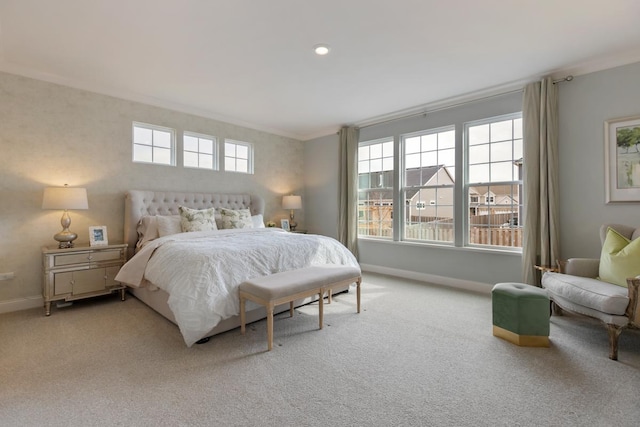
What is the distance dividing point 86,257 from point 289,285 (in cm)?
253

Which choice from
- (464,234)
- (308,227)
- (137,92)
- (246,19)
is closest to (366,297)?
(464,234)

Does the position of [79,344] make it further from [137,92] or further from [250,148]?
[250,148]

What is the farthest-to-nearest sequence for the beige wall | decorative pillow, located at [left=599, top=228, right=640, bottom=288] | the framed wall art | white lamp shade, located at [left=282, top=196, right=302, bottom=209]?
white lamp shade, located at [left=282, top=196, right=302, bottom=209] < the beige wall < the framed wall art < decorative pillow, located at [left=599, top=228, right=640, bottom=288]

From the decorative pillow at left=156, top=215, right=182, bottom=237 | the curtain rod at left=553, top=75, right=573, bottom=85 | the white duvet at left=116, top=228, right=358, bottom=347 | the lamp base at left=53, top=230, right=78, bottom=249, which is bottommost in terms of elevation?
the white duvet at left=116, top=228, right=358, bottom=347

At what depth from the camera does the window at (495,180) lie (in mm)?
3816

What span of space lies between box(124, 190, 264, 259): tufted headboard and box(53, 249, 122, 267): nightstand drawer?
0.31 metres

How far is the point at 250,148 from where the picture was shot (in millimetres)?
5457

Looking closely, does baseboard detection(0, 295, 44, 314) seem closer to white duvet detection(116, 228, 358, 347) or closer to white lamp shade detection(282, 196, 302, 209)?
white duvet detection(116, 228, 358, 347)

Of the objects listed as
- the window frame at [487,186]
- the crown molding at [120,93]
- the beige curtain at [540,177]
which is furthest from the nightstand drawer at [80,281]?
the beige curtain at [540,177]

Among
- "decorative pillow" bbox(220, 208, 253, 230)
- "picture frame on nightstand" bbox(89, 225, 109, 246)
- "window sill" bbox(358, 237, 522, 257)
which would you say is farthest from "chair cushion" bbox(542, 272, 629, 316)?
"picture frame on nightstand" bbox(89, 225, 109, 246)

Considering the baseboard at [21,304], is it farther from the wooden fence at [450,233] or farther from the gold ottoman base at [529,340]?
the gold ottoman base at [529,340]

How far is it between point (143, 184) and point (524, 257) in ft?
16.7

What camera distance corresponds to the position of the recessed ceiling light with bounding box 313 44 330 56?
9.19ft

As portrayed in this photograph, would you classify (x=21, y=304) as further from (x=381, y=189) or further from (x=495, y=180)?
(x=495, y=180)
